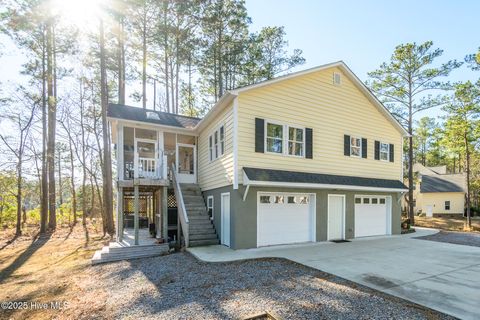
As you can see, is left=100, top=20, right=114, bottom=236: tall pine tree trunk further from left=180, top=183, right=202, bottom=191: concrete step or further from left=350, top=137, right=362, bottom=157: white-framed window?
left=350, top=137, right=362, bottom=157: white-framed window

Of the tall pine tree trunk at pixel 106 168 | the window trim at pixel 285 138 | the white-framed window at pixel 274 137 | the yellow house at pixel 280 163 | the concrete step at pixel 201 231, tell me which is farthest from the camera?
the tall pine tree trunk at pixel 106 168

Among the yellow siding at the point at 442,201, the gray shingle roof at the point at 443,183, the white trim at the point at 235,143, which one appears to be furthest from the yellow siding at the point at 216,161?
the yellow siding at the point at 442,201

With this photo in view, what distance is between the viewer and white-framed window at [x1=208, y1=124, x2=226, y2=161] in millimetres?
10398

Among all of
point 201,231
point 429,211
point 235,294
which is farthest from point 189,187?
point 429,211

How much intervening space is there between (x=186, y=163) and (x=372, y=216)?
9495mm

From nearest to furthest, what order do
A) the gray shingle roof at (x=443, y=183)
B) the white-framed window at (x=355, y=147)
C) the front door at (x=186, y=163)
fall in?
the white-framed window at (x=355, y=147) < the front door at (x=186, y=163) < the gray shingle roof at (x=443, y=183)

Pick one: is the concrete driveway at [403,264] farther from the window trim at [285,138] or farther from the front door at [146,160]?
the front door at [146,160]

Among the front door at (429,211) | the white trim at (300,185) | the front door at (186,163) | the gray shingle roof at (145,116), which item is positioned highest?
the gray shingle roof at (145,116)

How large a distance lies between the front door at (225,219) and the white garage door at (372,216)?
20.2 ft

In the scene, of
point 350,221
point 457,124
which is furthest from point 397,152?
point 457,124

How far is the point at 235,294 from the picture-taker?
16.8 feet

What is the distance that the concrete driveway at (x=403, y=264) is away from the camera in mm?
4879

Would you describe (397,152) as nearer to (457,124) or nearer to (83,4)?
(457,124)

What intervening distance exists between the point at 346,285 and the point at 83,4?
17418 mm
